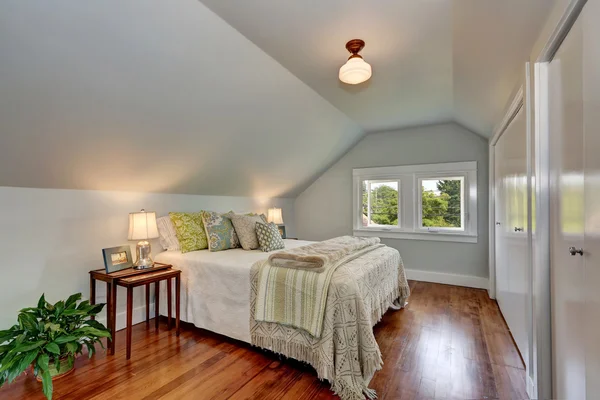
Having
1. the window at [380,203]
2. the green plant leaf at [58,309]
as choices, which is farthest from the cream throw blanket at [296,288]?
the window at [380,203]

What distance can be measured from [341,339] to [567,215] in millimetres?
1359

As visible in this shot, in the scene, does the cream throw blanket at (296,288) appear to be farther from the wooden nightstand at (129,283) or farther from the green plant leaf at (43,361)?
the green plant leaf at (43,361)

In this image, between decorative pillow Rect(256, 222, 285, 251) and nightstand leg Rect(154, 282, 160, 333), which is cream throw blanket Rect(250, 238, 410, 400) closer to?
decorative pillow Rect(256, 222, 285, 251)

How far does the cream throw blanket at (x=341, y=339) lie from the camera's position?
176 cm

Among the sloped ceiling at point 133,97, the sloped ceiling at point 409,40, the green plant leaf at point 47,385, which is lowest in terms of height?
the green plant leaf at point 47,385

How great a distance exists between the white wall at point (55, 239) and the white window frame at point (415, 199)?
3.20 metres

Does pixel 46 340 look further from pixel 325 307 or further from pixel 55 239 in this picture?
pixel 325 307

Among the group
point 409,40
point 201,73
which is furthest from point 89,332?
point 409,40

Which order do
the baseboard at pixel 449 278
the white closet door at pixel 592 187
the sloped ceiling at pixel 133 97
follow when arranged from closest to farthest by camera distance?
the white closet door at pixel 592 187 < the sloped ceiling at pixel 133 97 < the baseboard at pixel 449 278

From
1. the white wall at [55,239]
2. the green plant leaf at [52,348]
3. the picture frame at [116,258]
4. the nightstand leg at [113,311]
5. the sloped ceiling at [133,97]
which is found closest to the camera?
the sloped ceiling at [133,97]

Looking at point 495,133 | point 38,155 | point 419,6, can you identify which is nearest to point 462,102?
point 495,133

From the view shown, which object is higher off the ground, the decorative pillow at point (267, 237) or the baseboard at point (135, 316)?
the decorative pillow at point (267, 237)

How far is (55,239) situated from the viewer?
2314 millimetres

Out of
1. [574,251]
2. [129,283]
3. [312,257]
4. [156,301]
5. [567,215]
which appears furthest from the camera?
[156,301]
